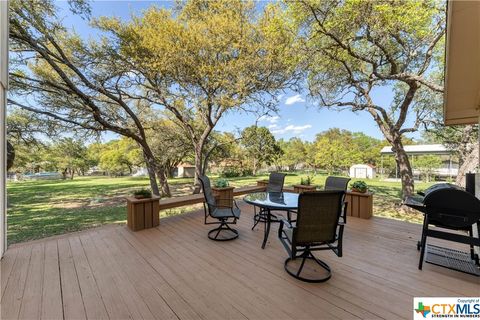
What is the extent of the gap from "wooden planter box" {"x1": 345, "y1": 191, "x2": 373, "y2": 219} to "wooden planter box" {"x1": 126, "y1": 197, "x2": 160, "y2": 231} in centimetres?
433

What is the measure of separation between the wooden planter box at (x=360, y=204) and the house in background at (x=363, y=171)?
63.0ft

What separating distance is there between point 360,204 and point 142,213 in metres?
4.69

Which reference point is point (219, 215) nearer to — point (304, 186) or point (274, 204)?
point (274, 204)

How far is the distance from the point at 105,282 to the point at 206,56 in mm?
6731

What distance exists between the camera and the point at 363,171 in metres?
22.1

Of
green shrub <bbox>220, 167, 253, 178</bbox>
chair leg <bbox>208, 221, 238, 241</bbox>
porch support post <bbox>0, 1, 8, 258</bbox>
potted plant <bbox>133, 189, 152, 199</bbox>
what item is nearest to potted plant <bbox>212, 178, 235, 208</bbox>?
chair leg <bbox>208, 221, 238, 241</bbox>

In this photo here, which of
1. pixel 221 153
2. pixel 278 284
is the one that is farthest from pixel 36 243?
pixel 221 153

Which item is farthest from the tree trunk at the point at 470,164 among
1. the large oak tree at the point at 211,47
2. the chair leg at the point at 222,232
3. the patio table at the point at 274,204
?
the chair leg at the point at 222,232

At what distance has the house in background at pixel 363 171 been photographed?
21.8 m

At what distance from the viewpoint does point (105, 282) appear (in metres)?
2.28

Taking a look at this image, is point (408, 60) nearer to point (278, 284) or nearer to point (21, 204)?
point (278, 284)

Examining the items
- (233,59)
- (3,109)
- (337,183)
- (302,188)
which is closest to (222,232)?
(337,183)

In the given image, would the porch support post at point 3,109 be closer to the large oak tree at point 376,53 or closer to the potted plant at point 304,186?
the potted plant at point 304,186

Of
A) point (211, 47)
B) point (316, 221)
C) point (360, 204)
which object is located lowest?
point (360, 204)
